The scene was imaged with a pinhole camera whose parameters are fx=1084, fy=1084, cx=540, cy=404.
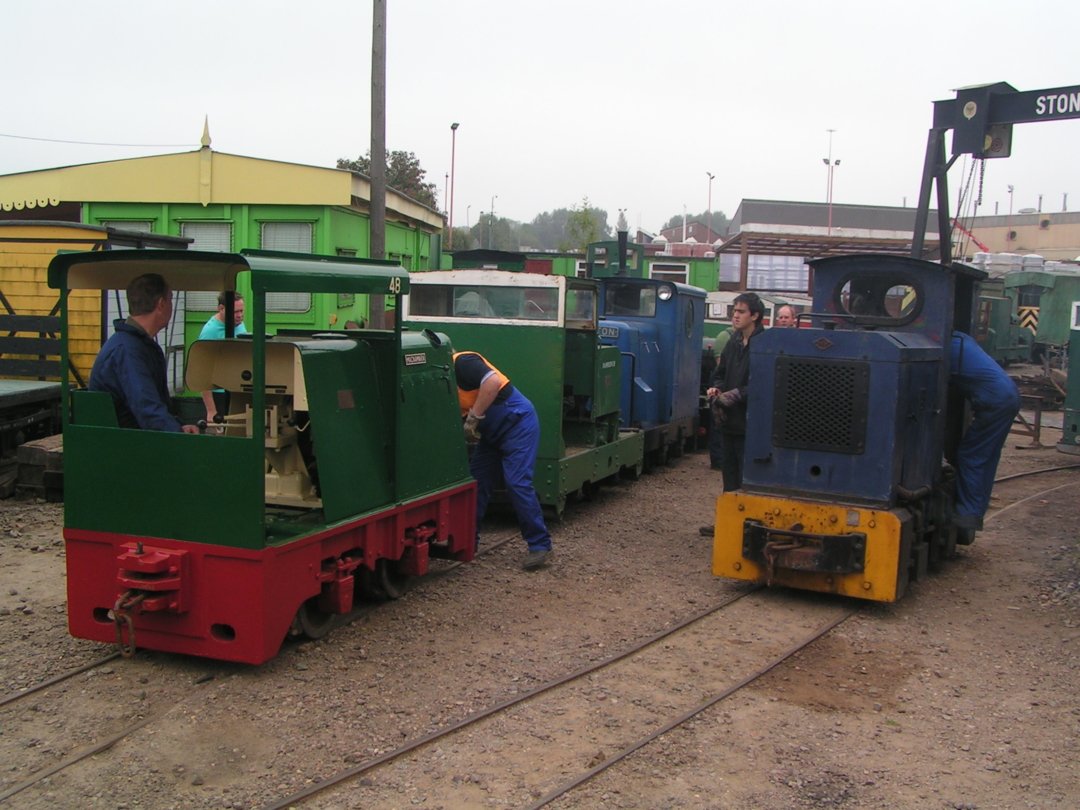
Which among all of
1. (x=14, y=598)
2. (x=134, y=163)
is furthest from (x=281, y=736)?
(x=134, y=163)

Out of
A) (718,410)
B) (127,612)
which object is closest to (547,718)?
(127,612)

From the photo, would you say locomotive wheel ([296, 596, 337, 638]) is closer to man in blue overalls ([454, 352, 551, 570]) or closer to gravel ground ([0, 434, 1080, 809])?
gravel ground ([0, 434, 1080, 809])

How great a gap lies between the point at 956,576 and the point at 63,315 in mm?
6186

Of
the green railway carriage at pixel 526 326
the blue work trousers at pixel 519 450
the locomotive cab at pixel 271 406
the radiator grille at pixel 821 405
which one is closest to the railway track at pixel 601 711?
the radiator grille at pixel 821 405

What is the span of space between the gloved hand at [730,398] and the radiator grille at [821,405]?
1.04 meters

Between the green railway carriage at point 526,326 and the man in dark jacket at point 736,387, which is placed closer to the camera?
the man in dark jacket at point 736,387

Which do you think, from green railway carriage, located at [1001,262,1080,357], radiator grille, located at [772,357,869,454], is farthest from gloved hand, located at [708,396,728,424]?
green railway carriage, located at [1001,262,1080,357]

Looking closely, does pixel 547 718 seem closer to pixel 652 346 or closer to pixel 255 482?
pixel 255 482

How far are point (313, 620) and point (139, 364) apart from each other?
1.63 m

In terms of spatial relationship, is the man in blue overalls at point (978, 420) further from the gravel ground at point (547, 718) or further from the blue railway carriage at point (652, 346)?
the blue railway carriage at point (652, 346)

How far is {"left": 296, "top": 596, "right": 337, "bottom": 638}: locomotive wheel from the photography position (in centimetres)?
568

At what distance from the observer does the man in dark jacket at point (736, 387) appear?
8.12 meters

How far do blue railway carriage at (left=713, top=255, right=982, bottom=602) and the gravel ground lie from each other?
15.7 inches

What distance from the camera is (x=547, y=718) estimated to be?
4938 mm
